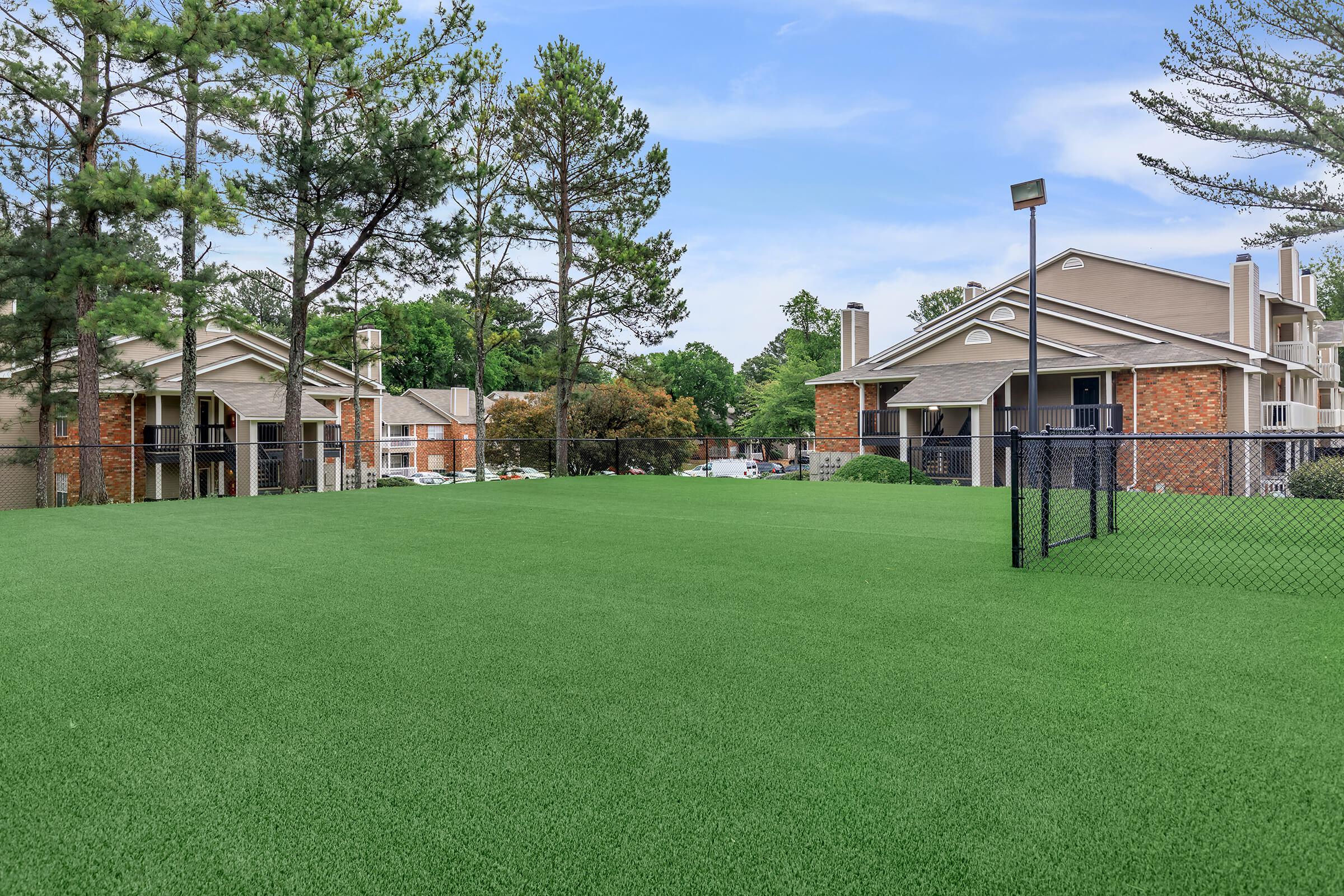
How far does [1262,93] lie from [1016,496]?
1696 cm

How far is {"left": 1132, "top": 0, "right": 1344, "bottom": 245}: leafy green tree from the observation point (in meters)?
16.1

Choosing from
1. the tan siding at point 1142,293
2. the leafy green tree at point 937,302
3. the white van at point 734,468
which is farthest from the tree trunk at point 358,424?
the leafy green tree at point 937,302

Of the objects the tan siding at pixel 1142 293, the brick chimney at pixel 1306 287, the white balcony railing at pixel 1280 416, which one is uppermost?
the brick chimney at pixel 1306 287

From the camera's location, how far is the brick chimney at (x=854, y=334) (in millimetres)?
27547

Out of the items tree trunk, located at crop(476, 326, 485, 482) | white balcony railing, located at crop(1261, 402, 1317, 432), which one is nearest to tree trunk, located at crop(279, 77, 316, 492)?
tree trunk, located at crop(476, 326, 485, 482)

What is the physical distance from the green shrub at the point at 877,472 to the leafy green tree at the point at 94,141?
49.9ft

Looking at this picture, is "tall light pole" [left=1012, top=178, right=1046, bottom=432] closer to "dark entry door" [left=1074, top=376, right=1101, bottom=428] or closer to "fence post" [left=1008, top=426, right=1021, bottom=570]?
"fence post" [left=1008, top=426, right=1021, bottom=570]

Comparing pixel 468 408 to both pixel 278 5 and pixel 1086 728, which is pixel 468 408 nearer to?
pixel 278 5

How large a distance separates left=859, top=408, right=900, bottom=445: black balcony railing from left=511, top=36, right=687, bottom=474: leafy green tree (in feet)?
25.5

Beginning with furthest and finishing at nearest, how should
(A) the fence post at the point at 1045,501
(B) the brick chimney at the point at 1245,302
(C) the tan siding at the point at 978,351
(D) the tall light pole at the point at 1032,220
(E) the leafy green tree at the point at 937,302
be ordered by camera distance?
(E) the leafy green tree at the point at 937,302 → (C) the tan siding at the point at 978,351 → (B) the brick chimney at the point at 1245,302 → (D) the tall light pole at the point at 1032,220 → (A) the fence post at the point at 1045,501

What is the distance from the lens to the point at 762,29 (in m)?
15.7

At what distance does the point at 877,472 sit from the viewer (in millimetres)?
18484

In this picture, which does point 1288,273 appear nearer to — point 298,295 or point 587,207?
point 587,207

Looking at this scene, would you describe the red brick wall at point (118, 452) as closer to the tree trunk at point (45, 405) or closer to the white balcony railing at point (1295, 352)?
the tree trunk at point (45, 405)
